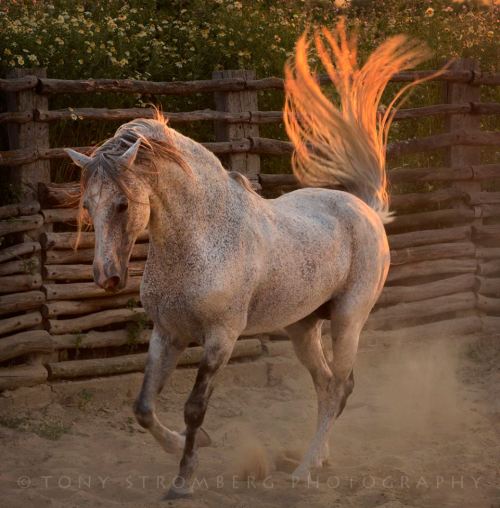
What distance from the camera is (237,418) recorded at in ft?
24.2

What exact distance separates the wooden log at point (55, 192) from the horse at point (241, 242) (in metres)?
1.57

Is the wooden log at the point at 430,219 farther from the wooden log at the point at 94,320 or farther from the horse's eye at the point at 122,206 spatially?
the horse's eye at the point at 122,206

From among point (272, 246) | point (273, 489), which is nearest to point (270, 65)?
point (272, 246)

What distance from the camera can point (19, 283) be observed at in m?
7.28

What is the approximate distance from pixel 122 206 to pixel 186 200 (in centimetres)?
48

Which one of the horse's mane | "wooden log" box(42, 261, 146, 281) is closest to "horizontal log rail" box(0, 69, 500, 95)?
"wooden log" box(42, 261, 146, 281)

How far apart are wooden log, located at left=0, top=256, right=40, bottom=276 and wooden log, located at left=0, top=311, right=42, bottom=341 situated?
296 millimetres

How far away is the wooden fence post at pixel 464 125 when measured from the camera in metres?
9.59

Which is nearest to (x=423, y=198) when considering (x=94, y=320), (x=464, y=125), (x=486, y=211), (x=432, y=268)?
(x=432, y=268)

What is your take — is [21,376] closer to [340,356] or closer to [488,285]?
[340,356]

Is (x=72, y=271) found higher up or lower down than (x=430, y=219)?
higher up

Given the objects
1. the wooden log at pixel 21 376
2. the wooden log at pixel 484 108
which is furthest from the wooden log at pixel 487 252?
the wooden log at pixel 21 376

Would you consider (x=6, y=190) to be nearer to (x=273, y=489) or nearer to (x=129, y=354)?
(x=129, y=354)

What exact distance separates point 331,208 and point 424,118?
157 inches
